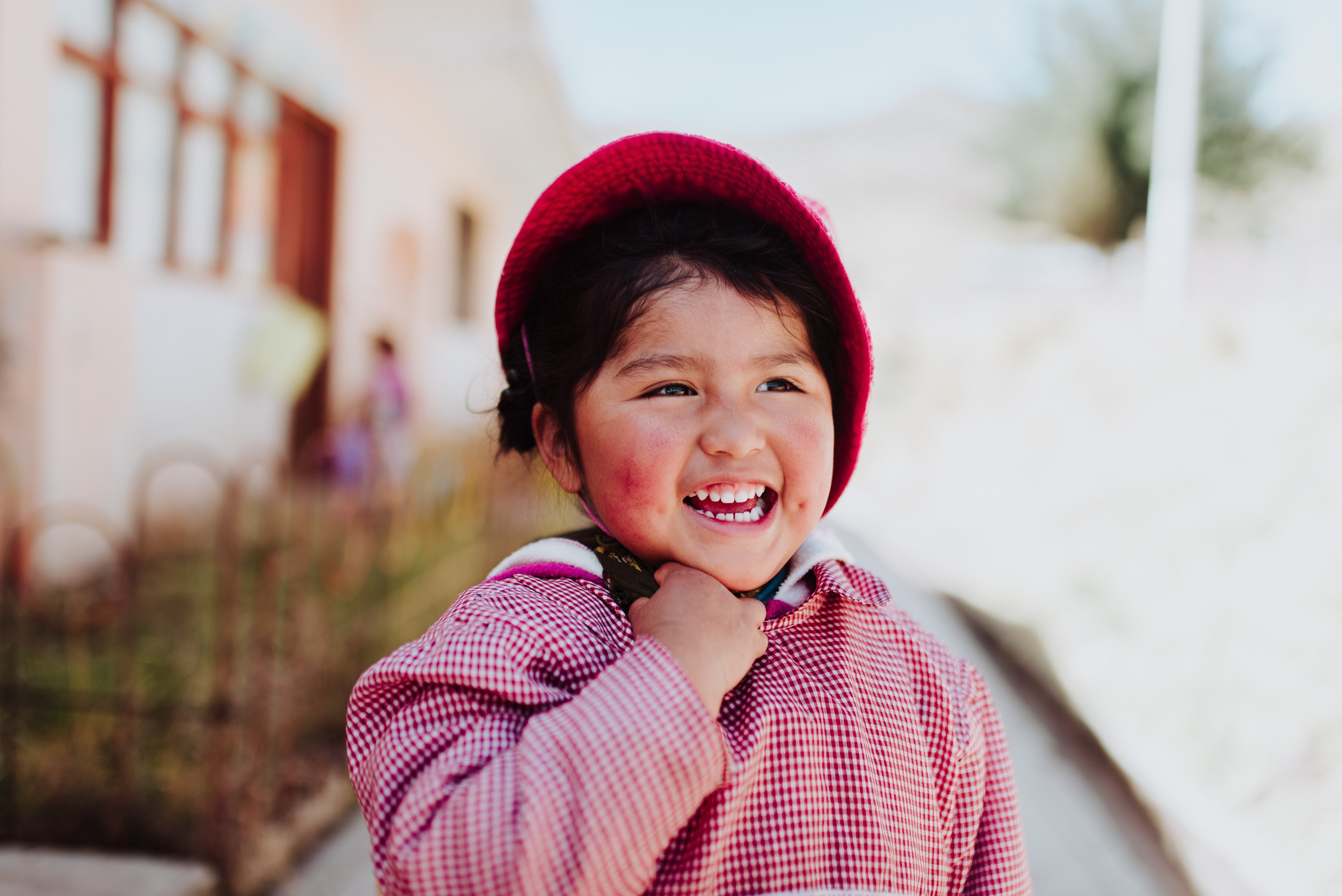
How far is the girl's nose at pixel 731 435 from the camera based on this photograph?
99 centimetres

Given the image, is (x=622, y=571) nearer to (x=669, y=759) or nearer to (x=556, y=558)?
(x=556, y=558)

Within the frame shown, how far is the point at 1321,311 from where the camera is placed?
5.70 m

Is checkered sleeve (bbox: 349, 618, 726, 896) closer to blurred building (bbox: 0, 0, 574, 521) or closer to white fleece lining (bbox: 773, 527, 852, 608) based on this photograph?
white fleece lining (bbox: 773, 527, 852, 608)

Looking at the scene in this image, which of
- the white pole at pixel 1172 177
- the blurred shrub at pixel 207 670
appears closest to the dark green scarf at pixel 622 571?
the blurred shrub at pixel 207 670

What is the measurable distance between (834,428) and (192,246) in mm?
5529

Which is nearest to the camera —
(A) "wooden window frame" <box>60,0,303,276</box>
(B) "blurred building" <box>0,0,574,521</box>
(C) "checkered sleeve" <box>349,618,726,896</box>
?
(C) "checkered sleeve" <box>349,618,726,896</box>

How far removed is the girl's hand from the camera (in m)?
0.88

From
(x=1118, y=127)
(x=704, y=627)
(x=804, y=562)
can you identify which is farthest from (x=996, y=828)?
(x=1118, y=127)

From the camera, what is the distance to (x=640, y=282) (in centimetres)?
109

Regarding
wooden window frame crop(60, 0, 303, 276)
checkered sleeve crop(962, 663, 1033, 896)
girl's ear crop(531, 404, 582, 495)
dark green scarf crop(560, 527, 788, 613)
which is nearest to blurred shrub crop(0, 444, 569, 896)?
girl's ear crop(531, 404, 582, 495)

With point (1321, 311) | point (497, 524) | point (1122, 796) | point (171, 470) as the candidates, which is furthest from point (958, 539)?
point (171, 470)

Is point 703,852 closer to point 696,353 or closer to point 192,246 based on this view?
point 696,353

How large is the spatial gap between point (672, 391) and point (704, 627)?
0.27 m

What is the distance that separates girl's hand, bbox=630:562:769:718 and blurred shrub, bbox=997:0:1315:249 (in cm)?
1646
